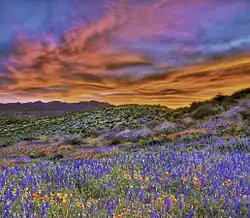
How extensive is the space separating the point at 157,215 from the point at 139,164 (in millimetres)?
3397

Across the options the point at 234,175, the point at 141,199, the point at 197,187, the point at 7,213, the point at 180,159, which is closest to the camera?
the point at 7,213

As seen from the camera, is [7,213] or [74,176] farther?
[74,176]

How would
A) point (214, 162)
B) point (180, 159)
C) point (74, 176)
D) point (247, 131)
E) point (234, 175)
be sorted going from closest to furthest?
1. point (234, 175)
2. point (74, 176)
3. point (214, 162)
4. point (180, 159)
5. point (247, 131)

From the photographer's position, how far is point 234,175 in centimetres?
528

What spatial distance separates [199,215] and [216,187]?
35.1 inches

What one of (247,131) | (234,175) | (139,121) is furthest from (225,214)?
(139,121)

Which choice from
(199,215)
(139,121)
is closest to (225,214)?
(199,215)

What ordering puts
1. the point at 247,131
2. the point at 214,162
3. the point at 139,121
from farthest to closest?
the point at 139,121 < the point at 247,131 < the point at 214,162

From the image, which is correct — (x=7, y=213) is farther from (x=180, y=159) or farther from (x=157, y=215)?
(x=180, y=159)

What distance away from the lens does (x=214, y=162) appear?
22.4 ft

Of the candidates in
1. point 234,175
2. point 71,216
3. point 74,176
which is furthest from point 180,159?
point 71,216

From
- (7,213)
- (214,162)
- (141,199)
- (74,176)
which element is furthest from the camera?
(214,162)

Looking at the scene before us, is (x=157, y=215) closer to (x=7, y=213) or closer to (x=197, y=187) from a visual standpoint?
(x=197, y=187)

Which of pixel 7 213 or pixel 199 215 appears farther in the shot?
pixel 199 215
